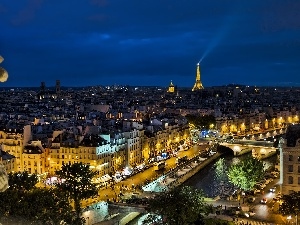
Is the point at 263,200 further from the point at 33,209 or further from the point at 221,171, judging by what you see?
the point at 221,171

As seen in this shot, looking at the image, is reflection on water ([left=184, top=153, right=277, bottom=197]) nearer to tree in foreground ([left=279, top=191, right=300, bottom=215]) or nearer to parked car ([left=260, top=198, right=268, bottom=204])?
parked car ([left=260, top=198, right=268, bottom=204])

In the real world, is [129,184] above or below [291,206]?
below

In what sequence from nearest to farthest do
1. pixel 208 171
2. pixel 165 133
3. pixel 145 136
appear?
pixel 208 171 → pixel 145 136 → pixel 165 133

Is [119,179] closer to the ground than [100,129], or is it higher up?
closer to the ground

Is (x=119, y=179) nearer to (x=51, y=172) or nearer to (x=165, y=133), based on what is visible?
(x=51, y=172)

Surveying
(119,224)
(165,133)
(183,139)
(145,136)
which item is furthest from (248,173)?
(183,139)

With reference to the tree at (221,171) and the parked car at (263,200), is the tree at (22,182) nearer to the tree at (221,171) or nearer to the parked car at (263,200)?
the parked car at (263,200)

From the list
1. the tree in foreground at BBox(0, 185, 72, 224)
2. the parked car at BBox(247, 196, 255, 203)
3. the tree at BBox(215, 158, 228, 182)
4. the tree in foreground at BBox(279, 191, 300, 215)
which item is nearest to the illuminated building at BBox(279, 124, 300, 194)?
the parked car at BBox(247, 196, 255, 203)

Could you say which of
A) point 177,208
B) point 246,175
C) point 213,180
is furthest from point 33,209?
point 213,180
